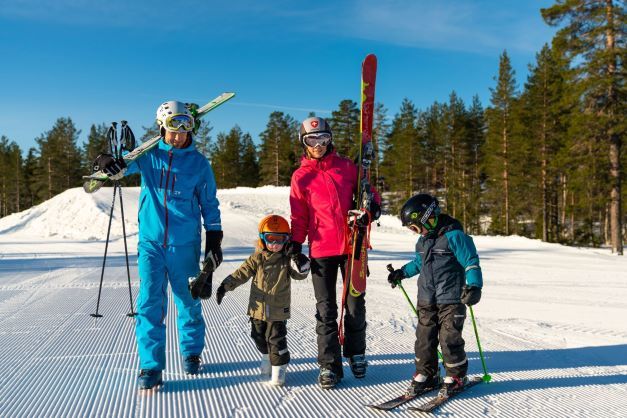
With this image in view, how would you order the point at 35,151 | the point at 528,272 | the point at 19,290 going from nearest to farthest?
the point at 19,290 → the point at 528,272 → the point at 35,151

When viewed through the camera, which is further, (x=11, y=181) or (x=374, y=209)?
(x=11, y=181)

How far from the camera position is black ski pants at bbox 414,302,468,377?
3.37 metres

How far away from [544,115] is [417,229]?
30175 mm

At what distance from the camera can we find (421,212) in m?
3.45

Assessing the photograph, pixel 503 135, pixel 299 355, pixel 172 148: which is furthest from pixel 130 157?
pixel 503 135

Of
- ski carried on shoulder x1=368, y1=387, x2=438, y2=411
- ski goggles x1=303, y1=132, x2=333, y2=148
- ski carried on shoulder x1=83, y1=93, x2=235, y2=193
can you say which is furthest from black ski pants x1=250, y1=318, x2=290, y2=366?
ski carried on shoulder x1=83, y1=93, x2=235, y2=193

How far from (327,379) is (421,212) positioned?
4.75 feet

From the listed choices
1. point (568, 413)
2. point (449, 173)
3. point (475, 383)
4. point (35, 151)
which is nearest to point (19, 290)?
point (475, 383)

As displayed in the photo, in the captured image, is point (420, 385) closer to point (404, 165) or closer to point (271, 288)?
point (271, 288)

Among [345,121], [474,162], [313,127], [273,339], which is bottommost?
[273,339]

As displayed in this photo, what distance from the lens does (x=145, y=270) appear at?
11.7ft

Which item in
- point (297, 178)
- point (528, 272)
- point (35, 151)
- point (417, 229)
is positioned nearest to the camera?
point (417, 229)

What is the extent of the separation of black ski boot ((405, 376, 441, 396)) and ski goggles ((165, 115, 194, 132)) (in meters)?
2.63

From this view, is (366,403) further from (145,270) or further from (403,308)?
(403,308)
